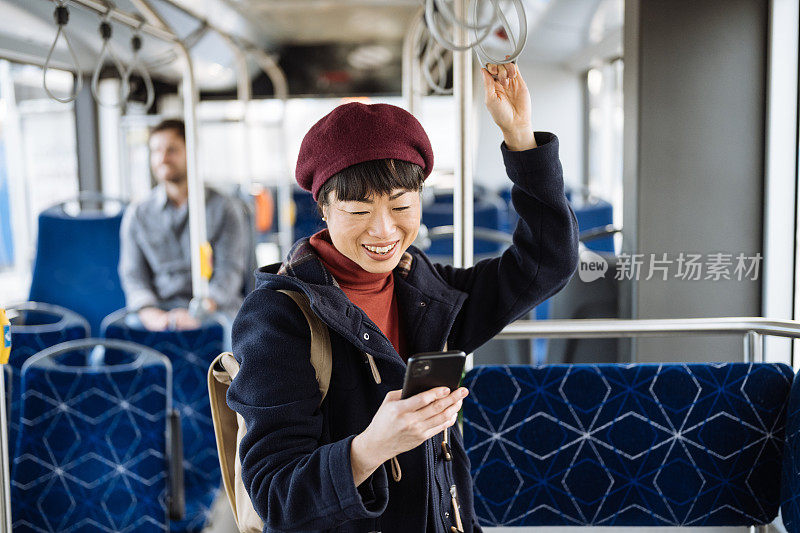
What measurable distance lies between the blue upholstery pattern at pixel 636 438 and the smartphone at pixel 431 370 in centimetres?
88

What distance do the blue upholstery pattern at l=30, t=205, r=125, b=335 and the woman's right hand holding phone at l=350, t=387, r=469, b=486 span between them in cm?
340

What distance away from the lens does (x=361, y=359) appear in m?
1.23

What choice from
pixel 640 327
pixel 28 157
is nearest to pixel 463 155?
pixel 640 327

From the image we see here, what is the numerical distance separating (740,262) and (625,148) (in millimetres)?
484

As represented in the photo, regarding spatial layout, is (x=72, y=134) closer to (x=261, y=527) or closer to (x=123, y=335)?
(x=123, y=335)

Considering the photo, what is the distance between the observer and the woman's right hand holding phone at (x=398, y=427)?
1.02 meters

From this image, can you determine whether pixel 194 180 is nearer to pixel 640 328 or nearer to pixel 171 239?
pixel 171 239

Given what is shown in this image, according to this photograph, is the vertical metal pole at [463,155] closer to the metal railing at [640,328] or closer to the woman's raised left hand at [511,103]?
the metal railing at [640,328]

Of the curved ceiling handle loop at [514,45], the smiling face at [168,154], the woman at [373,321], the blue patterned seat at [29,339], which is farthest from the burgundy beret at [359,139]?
the smiling face at [168,154]

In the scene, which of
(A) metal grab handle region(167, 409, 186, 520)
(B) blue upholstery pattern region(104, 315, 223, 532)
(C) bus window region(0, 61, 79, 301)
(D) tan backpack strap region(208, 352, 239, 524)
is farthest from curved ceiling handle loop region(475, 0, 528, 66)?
(C) bus window region(0, 61, 79, 301)

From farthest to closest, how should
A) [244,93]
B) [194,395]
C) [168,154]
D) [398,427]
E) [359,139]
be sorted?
[244,93], [168,154], [194,395], [359,139], [398,427]

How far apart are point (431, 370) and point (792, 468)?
1215mm

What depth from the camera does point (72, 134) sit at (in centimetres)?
584

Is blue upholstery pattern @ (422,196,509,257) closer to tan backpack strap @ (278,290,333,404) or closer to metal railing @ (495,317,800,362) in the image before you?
metal railing @ (495,317,800,362)
